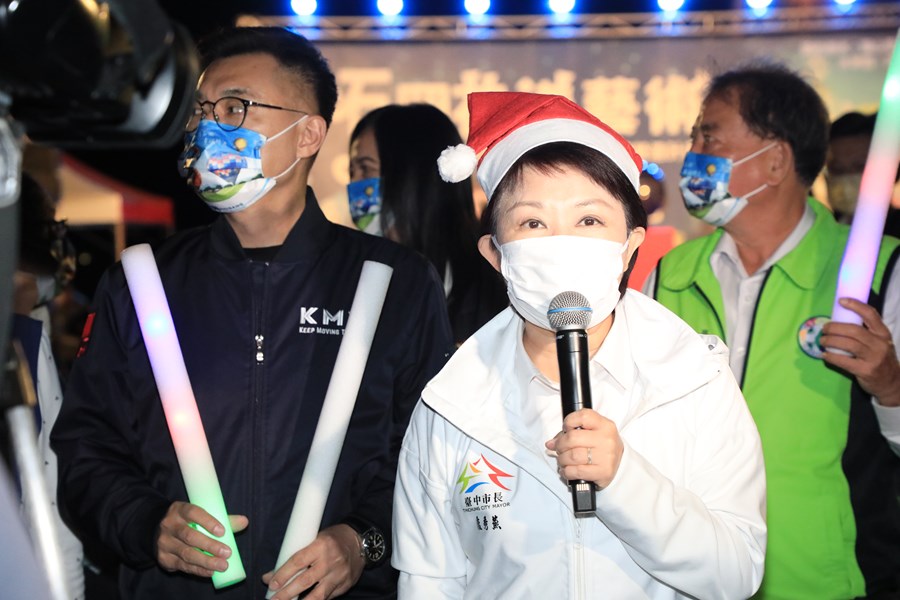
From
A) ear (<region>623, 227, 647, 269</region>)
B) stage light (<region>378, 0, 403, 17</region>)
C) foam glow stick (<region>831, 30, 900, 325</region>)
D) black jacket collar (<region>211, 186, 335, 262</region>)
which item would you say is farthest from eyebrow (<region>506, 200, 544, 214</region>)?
stage light (<region>378, 0, 403, 17</region>)

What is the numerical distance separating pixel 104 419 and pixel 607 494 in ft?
4.59

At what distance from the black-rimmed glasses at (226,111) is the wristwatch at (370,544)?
110cm

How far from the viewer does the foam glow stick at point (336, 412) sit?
2.30 meters

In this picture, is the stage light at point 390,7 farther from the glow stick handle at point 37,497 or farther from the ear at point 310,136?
the glow stick handle at point 37,497

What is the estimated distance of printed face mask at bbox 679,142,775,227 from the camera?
3359 millimetres

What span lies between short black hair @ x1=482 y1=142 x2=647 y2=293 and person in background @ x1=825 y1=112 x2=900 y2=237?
2.91m

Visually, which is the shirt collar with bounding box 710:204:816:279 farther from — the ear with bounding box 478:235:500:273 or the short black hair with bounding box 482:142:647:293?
the ear with bounding box 478:235:500:273

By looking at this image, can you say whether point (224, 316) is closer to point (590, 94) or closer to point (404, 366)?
point (404, 366)

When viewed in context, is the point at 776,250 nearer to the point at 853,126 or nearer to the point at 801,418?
the point at 801,418

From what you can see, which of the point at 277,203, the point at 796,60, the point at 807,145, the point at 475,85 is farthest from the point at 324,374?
the point at 796,60

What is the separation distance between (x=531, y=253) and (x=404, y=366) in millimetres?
694

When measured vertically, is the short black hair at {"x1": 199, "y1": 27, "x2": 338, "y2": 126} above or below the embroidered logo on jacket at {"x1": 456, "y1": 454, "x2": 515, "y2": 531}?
above

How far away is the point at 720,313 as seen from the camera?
3105 mm

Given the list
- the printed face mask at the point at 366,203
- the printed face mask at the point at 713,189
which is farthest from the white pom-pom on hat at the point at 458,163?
the printed face mask at the point at 366,203
